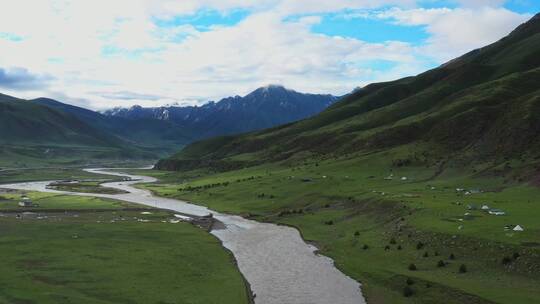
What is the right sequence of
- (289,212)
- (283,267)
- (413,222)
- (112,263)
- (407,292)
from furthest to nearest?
(289,212), (413,222), (283,267), (112,263), (407,292)

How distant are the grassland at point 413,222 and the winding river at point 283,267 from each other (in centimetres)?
226

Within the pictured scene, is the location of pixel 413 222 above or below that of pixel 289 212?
above

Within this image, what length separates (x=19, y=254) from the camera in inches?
2766

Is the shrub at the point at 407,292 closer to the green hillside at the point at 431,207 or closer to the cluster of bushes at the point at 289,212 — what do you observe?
the green hillside at the point at 431,207

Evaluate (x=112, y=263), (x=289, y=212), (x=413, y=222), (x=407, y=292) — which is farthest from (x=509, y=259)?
(x=289, y=212)

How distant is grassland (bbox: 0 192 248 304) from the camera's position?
5244 centimetres

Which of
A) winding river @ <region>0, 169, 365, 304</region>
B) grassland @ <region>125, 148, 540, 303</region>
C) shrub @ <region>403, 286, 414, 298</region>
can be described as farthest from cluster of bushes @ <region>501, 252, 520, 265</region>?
winding river @ <region>0, 169, 365, 304</region>

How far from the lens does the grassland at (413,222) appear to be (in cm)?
5438

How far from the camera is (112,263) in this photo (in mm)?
66625

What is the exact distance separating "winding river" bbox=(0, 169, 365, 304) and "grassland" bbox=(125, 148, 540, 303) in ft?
7.41

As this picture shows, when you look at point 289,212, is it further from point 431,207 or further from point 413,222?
point 413,222

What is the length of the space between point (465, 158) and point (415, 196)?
56.0 m

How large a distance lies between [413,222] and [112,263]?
1724 inches

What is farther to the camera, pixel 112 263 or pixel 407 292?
pixel 112 263
